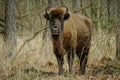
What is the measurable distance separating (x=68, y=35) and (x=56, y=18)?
0.74m

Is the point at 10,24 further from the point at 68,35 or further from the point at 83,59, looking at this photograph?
the point at 68,35

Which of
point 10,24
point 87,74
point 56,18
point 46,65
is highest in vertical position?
point 56,18

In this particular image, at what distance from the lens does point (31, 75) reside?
1062 cm

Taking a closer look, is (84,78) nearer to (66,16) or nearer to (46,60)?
(66,16)

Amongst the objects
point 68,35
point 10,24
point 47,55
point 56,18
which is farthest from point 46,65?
point 56,18

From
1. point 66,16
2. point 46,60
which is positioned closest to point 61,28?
point 66,16

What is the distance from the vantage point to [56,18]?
444 inches

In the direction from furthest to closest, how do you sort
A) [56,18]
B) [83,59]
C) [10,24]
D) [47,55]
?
1. [10,24]
2. [47,55]
3. [83,59]
4. [56,18]

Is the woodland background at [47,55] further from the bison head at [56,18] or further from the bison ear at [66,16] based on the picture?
the bison ear at [66,16]

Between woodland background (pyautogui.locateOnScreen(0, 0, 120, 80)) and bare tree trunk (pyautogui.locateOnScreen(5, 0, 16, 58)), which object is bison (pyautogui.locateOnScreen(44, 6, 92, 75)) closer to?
woodland background (pyautogui.locateOnScreen(0, 0, 120, 80))

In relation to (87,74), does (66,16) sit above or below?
above

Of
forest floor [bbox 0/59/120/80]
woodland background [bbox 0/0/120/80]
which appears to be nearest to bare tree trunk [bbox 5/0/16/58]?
woodland background [bbox 0/0/120/80]

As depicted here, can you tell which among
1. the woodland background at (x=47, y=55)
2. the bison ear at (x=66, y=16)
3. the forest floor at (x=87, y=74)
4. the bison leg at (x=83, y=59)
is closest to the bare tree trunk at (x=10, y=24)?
the woodland background at (x=47, y=55)

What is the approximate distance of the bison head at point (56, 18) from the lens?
11.1 m
